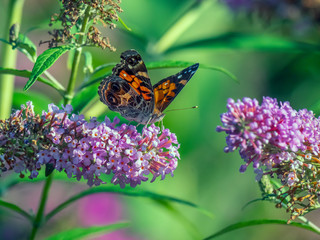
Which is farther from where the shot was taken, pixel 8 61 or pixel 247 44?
pixel 247 44

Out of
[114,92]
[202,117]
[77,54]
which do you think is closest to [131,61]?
[114,92]

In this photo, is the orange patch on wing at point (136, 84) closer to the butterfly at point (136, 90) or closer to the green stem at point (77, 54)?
the butterfly at point (136, 90)

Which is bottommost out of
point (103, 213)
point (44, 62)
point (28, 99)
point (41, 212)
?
point (41, 212)

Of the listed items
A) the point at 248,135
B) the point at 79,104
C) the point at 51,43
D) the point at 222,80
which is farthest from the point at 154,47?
the point at 222,80

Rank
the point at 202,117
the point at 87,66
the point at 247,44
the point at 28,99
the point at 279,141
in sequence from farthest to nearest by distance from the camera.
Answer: the point at 202,117
the point at 247,44
the point at 28,99
the point at 87,66
the point at 279,141

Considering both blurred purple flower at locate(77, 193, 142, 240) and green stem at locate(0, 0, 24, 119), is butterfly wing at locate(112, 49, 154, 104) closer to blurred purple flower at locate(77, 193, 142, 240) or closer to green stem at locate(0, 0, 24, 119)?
green stem at locate(0, 0, 24, 119)

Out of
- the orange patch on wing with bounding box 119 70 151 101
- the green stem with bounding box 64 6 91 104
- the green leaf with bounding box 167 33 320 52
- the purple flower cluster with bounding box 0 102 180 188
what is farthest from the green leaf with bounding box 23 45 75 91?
the green leaf with bounding box 167 33 320 52

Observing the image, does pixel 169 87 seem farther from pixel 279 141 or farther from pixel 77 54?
pixel 279 141

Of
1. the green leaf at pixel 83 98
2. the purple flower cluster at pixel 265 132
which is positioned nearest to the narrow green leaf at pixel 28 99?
the green leaf at pixel 83 98
